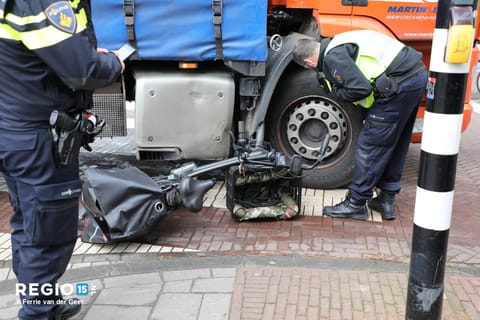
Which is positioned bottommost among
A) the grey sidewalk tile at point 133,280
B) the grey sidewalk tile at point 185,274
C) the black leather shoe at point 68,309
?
the grey sidewalk tile at point 133,280

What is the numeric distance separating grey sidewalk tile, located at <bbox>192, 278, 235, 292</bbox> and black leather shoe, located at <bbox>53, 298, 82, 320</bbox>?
73 cm

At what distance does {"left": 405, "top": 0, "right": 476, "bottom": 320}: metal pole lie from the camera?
2.27 m

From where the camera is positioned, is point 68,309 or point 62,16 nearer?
point 62,16

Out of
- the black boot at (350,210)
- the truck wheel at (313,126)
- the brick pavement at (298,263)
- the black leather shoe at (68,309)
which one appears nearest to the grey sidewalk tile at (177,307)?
the brick pavement at (298,263)

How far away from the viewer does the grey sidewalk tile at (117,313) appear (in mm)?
3092

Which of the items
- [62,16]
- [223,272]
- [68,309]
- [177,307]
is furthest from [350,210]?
[62,16]

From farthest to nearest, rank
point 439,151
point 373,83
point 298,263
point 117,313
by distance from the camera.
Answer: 1. point 373,83
2. point 298,263
3. point 117,313
4. point 439,151

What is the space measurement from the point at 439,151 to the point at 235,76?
9.02ft

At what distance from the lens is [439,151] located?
2.45 metres

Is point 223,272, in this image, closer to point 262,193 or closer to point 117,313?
point 117,313

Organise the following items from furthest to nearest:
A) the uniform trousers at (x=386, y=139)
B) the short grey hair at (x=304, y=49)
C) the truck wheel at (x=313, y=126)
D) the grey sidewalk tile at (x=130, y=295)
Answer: the truck wheel at (x=313, y=126) → the short grey hair at (x=304, y=49) → the uniform trousers at (x=386, y=139) → the grey sidewalk tile at (x=130, y=295)

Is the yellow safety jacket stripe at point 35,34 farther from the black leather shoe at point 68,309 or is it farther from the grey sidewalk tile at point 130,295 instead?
the grey sidewalk tile at point 130,295

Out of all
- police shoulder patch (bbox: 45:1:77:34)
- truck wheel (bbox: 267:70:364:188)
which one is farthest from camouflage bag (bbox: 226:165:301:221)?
police shoulder patch (bbox: 45:1:77:34)

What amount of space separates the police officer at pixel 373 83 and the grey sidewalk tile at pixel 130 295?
2053 millimetres
